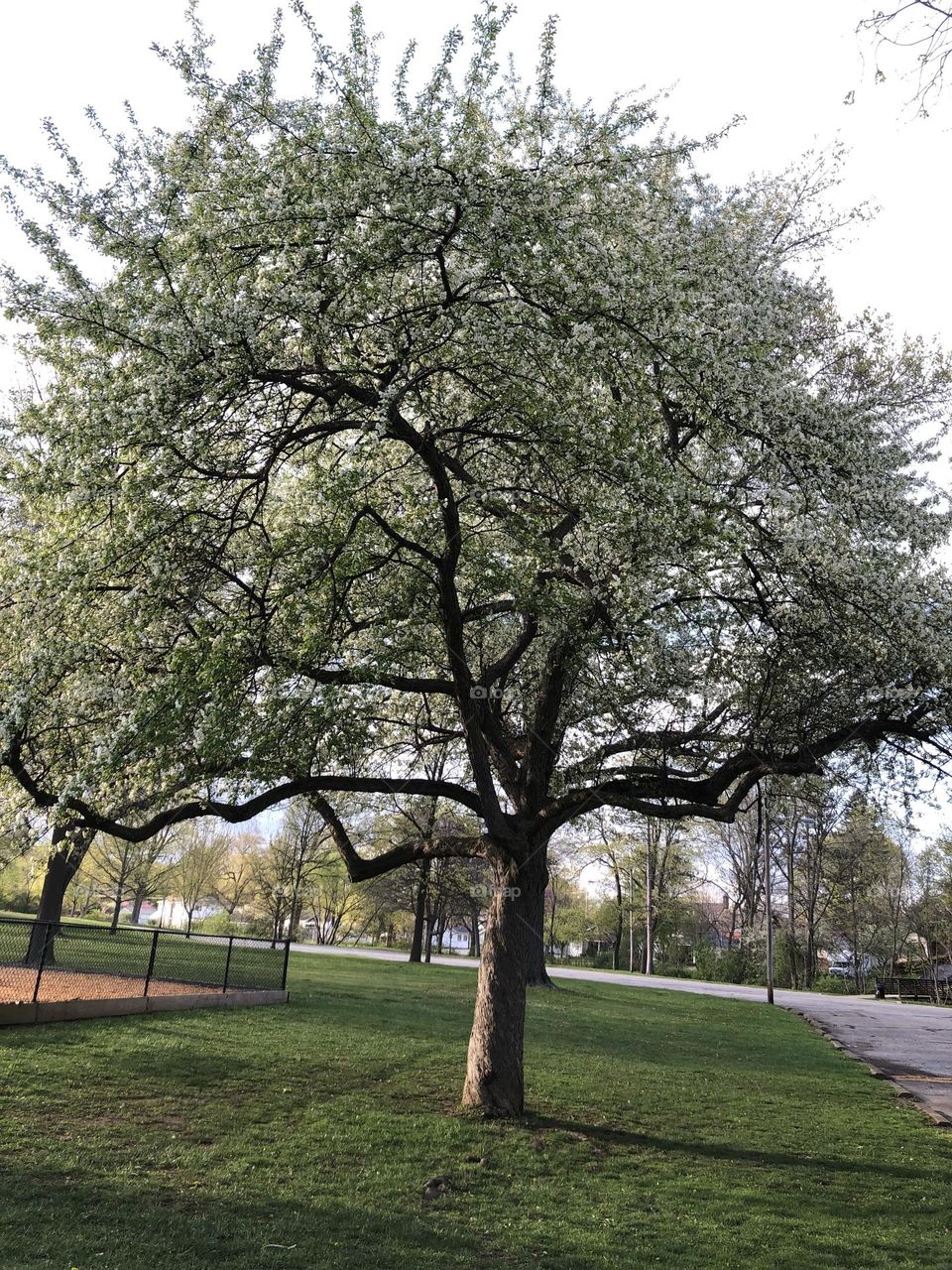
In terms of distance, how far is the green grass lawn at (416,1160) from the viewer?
6043 mm

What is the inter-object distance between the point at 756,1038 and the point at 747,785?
460 inches

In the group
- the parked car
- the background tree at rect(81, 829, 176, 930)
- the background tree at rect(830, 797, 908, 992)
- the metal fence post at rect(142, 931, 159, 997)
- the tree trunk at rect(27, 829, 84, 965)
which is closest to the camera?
the tree trunk at rect(27, 829, 84, 965)

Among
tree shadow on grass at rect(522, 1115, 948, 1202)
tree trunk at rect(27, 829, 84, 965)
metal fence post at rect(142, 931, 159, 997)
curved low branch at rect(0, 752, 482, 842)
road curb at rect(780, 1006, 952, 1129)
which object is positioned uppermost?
curved low branch at rect(0, 752, 482, 842)

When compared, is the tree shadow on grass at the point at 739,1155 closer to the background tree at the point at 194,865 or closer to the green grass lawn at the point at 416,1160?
the green grass lawn at the point at 416,1160

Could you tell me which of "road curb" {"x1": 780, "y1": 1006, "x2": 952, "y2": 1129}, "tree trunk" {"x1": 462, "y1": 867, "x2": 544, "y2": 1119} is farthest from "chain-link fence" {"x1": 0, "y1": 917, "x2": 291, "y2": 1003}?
"road curb" {"x1": 780, "y1": 1006, "x2": 952, "y2": 1129}

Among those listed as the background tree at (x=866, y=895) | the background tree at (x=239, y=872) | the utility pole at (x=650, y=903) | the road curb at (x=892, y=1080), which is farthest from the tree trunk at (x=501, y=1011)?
the background tree at (x=239, y=872)

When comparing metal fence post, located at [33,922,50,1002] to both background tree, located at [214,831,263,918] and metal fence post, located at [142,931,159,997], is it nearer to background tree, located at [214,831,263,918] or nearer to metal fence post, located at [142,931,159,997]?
metal fence post, located at [142,931,159,997]

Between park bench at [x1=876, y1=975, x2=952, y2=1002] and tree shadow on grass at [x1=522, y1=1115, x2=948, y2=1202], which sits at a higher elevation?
park bench at [x1=876, y1=975, x2=952, y2=1002]

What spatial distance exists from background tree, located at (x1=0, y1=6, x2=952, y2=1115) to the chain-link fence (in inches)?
199

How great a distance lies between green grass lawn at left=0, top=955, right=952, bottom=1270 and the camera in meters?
6.04

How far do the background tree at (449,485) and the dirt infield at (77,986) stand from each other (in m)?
5.41

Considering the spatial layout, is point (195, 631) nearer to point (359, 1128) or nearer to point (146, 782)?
point (146, 782)

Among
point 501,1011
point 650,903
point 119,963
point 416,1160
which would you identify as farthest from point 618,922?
point 416,1160

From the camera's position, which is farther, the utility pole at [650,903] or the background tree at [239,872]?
the background tree at [239,872]
